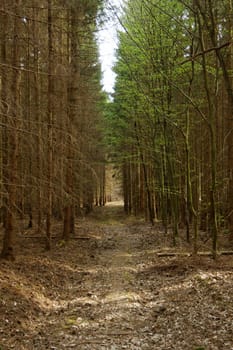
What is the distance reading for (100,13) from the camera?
1507 centimetres

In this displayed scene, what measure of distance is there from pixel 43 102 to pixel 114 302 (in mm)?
10821

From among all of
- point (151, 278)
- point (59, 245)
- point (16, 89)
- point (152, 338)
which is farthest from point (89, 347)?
point (59, 245)

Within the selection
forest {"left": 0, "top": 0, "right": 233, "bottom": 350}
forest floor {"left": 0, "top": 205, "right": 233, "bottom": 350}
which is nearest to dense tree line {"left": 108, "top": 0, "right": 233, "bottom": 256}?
forest {"left": 0, "top": 0, "right": 233, "bottom": 350}

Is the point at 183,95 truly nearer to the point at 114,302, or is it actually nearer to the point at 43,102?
the point at 114,302

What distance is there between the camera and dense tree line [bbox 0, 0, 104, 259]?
9320 millimetres

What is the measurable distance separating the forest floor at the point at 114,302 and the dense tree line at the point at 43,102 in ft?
5.42

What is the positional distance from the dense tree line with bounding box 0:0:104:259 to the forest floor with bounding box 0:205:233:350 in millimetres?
1653

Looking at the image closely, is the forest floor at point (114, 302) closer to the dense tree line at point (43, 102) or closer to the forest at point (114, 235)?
the forest at point (114, 235)

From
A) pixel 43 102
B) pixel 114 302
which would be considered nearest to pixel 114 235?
pixel 43 102

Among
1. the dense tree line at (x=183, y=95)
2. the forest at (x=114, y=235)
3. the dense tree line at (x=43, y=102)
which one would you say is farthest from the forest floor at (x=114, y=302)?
the dense tree line at (x=183, y=95)

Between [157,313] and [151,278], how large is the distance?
9.73 feet

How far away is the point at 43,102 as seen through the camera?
16562 millimetres

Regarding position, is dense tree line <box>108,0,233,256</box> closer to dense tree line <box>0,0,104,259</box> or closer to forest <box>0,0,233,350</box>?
forest <box>0,0,233,350</box>

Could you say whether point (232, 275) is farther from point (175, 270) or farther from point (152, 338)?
point (152, 338)
